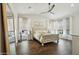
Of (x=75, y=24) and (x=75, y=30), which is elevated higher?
(x=75, y=24)

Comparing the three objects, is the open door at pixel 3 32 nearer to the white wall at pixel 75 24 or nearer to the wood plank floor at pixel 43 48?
the wood plank floor at pixel 43 48

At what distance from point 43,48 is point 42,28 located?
35cm

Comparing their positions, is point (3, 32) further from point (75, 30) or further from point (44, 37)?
point (75, 30)

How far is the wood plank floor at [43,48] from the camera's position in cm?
168

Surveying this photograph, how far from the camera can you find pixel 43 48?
169 centimetres

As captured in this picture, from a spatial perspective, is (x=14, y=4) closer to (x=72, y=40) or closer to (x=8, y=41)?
(x=8, y=41)

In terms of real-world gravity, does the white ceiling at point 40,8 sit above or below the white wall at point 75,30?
above

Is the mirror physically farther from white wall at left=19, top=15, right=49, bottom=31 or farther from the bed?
the bed

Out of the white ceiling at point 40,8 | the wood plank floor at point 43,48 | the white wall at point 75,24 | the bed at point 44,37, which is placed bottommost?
the wood plank floor at point 43,48

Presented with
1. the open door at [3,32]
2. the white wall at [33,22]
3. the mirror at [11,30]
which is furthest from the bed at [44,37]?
the open door at [3,32]

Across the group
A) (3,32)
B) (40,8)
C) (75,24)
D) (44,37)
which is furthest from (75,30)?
(3,32)

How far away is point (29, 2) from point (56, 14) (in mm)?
520

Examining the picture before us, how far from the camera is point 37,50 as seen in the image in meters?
1.69

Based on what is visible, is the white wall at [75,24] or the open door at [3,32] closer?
the open door at [3,32]
